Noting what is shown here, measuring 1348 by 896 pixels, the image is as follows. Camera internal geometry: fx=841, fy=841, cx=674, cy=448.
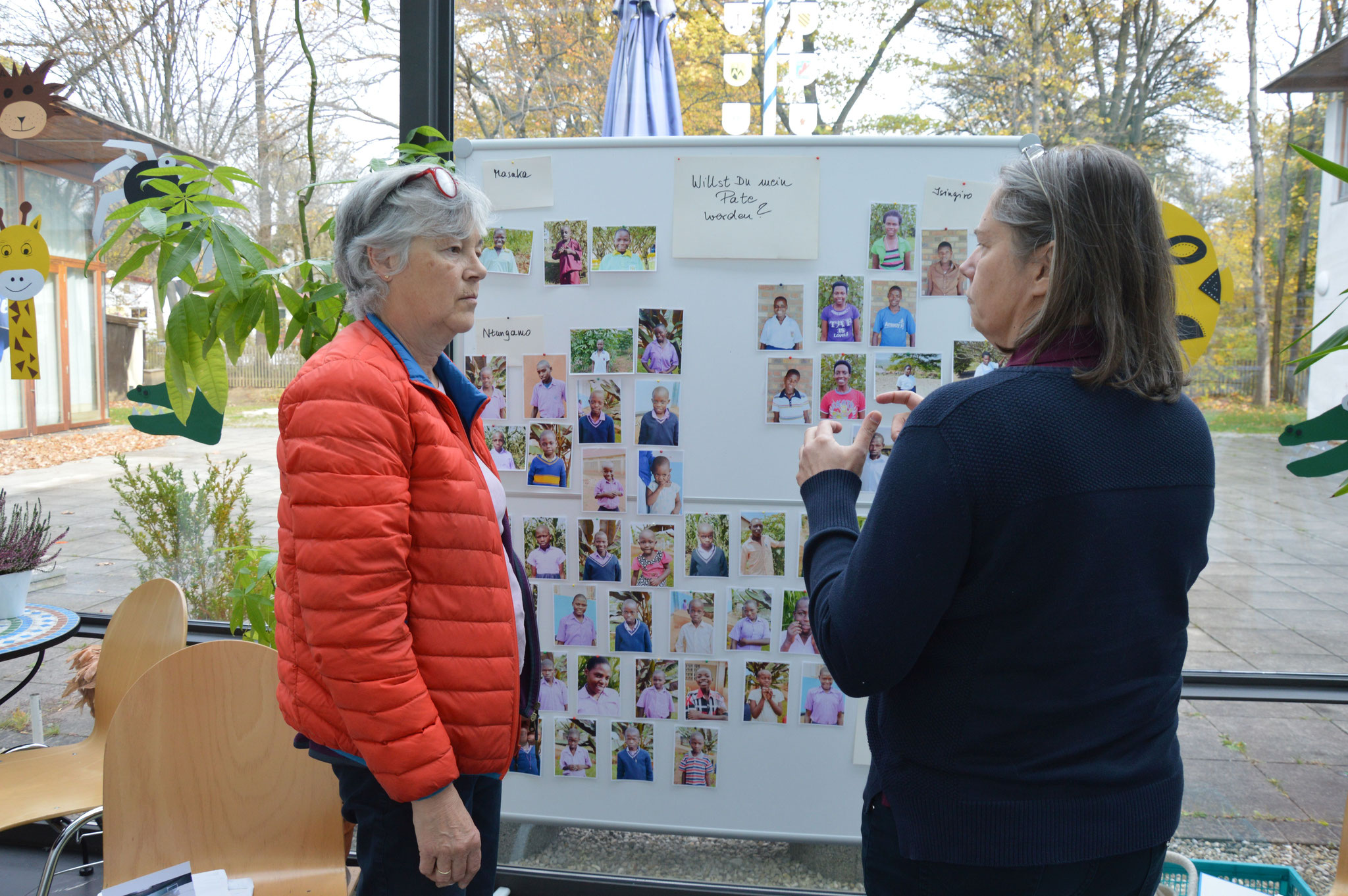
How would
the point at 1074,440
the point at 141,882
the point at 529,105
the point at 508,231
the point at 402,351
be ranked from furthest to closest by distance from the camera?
the point at 529,105 → the point at 508,231 → the point at 141,882 → the point at 402,351 → the point at 1074,440

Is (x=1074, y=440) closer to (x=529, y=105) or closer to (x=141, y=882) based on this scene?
(x=141, y=882)

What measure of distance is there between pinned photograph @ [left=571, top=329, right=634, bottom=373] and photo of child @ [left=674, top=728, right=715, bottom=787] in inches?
35.7

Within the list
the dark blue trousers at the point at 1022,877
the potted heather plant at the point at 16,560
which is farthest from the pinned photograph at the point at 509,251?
the potted heather plant at the point at 16,560

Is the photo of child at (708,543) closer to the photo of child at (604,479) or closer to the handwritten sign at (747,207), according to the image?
the photo of child at (604,479)

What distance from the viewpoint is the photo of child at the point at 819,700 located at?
2.04m

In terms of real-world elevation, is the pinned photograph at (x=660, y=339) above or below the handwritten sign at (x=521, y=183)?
below

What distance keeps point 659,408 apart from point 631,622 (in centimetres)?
53

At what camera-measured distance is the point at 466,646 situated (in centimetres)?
121

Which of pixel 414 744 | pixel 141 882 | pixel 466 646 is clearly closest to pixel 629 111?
pixel 466 646

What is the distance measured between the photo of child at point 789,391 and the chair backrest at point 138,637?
1.63 m

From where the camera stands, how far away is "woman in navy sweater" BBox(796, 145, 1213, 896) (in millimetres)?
844

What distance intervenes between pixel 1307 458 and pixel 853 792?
1.29 m

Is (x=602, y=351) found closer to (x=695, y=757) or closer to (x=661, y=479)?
(x=661, y=479)

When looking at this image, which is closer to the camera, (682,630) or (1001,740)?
(1001,740)
